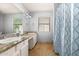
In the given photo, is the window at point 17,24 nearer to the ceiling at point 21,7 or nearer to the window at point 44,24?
the ceiling at point 21,7

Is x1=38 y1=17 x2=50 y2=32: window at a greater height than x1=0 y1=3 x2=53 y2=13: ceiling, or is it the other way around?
x1=0 y1=3 x2=53 y2=13: ceiling

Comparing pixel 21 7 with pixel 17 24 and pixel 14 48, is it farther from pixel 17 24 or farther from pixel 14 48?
pixel 14 48

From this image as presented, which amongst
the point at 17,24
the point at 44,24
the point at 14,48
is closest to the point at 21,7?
the point at 17,24

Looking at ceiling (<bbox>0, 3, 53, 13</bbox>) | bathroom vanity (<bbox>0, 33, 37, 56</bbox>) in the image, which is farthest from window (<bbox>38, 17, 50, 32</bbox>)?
bathroom vanity (<bbox>0, 33, 37, 56</bbox>)

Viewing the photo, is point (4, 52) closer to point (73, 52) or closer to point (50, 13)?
point (73, 52)

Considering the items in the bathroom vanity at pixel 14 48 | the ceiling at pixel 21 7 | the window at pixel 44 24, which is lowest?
the bathroom vanity at pixel 14 48

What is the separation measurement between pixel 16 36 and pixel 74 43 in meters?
1.19

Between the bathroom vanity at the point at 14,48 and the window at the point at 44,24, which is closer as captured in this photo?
the bathroom vanity at the point at 14,48

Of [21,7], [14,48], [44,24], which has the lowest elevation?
[14,48]

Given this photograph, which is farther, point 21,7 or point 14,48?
point 21,7

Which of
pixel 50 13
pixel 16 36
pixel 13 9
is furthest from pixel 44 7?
pixel 16 36

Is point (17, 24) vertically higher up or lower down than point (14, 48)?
higher up

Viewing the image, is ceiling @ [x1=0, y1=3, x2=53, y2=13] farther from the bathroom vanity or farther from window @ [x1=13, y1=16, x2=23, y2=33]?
the bathroom vanity

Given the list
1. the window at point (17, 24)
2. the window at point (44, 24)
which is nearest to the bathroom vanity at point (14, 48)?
the window at point (17, 24)
